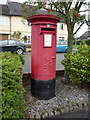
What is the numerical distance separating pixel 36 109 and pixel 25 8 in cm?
293

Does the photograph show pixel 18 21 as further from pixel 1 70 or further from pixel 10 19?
pixel 1 70

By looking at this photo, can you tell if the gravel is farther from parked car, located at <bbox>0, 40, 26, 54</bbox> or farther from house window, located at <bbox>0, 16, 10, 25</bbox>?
house window, located at <bbox>0, 16, 10, 25</bbox>

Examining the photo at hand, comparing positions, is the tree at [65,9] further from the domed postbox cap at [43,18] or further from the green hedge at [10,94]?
the green hedge at [10,94]

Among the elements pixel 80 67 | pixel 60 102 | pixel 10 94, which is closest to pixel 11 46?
pixel 80 67

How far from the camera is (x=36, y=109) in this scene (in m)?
2.51

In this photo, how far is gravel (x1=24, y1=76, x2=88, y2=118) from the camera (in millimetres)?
2441

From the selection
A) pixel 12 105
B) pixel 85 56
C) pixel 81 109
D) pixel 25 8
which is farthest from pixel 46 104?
pixel 25 8

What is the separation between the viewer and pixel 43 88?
284 cm

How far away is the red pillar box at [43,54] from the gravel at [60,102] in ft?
0.63

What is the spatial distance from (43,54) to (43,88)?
2.49 feet

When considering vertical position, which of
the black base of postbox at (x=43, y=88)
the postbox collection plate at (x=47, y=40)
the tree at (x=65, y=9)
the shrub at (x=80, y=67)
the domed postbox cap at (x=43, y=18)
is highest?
the tree at (x=65, y=9)

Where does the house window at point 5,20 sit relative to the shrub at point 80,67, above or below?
above

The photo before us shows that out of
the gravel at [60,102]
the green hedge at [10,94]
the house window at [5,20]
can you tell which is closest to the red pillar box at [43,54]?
the gravel at [60,102]

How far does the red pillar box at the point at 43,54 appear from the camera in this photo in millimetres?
2664
